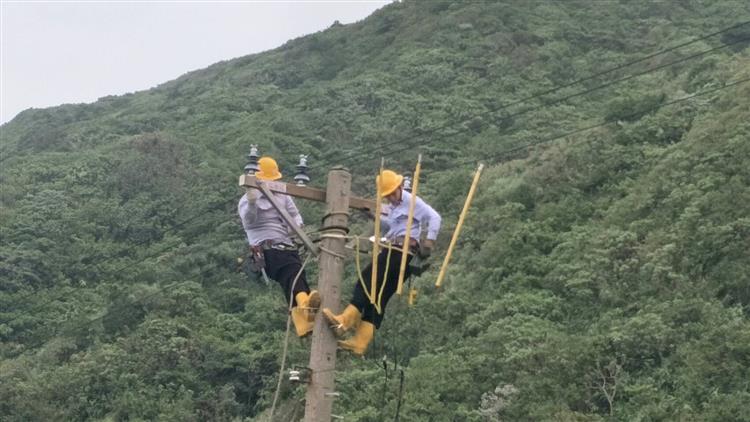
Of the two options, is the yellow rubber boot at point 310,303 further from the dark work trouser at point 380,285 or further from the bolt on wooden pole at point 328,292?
the dark work trouser at point 380,285

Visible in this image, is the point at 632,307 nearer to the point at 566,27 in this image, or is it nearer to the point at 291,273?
the point at 291,273

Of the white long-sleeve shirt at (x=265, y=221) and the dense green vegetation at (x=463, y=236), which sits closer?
the white long-sleeve shirt at (x=265, y=221)

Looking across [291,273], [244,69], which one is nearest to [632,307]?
[291,273]

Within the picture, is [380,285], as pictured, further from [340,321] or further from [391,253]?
[340,321]

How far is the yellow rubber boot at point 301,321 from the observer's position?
856cm

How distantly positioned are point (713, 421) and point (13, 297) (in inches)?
886

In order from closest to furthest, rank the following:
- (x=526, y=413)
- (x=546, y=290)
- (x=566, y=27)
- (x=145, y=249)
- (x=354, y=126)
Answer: (x=526, y=413) < (x=546, y=290) < (x=145, y=249) < (x=354, y=126) < (x=566, y=27)

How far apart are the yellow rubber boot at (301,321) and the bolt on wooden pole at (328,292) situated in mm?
200

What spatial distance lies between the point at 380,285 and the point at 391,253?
268 mm

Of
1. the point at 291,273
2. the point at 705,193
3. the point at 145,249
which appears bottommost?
the point at 145,249

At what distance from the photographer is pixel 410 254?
858 centimetres

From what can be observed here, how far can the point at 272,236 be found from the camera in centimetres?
920

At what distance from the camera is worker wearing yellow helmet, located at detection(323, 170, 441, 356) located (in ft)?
27.8

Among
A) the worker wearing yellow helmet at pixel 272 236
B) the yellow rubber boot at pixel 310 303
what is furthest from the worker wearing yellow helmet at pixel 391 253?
the worker wearing yellow helmet at pixel 272 236
